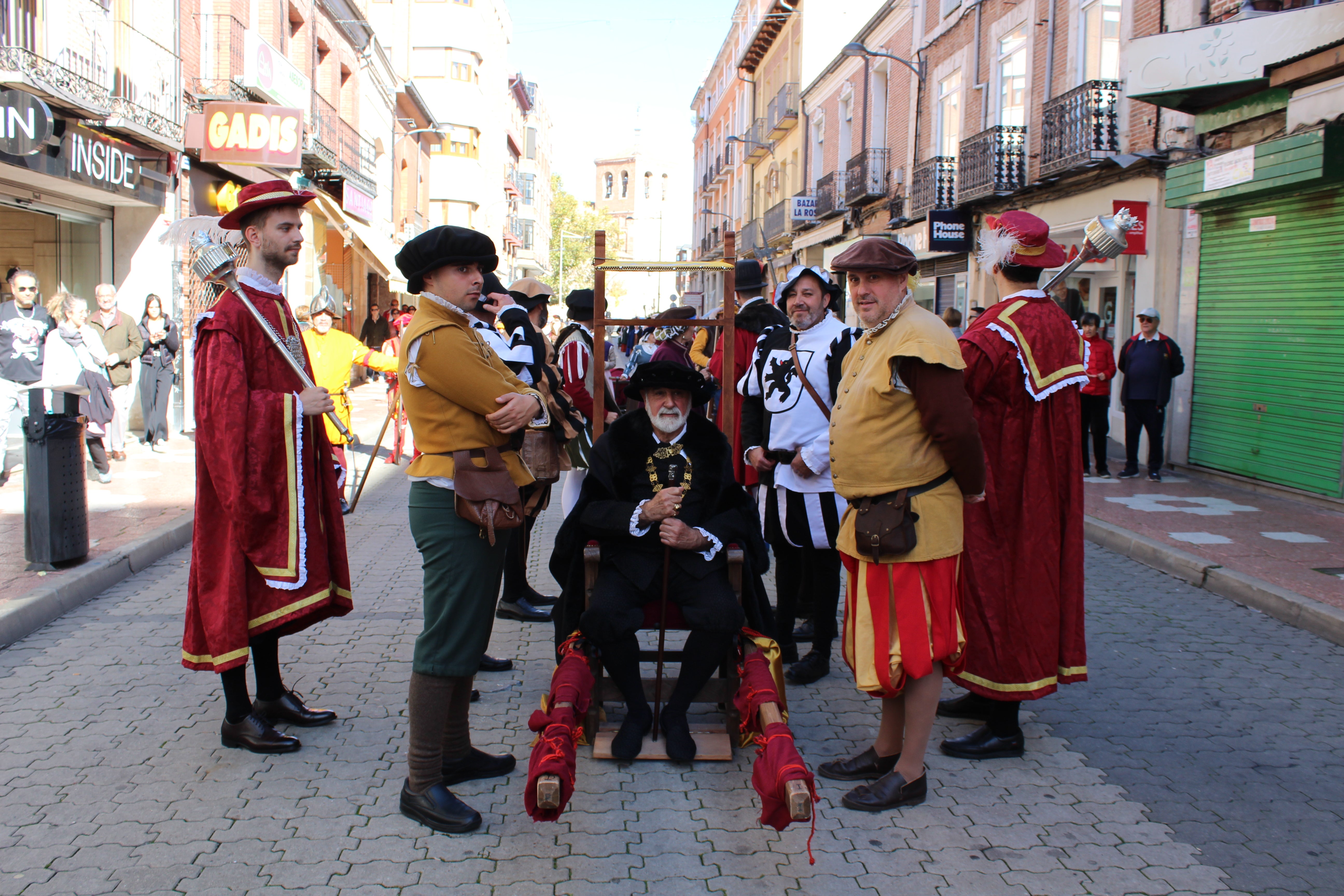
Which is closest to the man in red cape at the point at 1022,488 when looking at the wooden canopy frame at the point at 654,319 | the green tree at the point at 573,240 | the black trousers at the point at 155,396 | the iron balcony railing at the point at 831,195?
the wooden canopy frame at the point at 654,319

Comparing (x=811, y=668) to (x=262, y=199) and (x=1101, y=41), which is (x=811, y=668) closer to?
(x=262, y=199)

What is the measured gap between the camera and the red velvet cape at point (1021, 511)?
373cm

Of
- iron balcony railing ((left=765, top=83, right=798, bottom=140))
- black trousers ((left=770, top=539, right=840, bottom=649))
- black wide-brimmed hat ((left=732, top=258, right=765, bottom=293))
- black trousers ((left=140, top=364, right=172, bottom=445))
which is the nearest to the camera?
black trousers ((left=770, top=539, right=840, bottom=649))

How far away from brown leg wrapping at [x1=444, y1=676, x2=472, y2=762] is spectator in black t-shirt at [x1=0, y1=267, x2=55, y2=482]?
7446 mm

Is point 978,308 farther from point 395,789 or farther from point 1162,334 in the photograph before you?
point 395,789

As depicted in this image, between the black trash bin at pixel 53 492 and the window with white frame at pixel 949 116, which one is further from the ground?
the window with white frame at pixel 949 116

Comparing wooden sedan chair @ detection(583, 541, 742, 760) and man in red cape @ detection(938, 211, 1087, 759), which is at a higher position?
man in red cape @ detection(938, 211, 1087, 759)

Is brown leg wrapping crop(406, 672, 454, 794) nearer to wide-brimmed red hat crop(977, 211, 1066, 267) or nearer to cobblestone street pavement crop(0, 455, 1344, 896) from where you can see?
cobblestone street pavement crop(0, 455, 1344, 896)

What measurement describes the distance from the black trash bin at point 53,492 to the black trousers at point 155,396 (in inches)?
224

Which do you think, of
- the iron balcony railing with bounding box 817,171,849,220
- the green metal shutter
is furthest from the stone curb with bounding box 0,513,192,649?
the iron balcony railing with bounding box 817,171,849,220

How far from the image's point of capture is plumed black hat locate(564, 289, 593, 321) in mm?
6246

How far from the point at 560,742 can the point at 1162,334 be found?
419 inches

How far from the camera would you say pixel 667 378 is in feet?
13.1

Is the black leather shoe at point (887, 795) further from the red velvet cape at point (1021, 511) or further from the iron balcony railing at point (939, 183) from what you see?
the iron balcony railing at point (939, 183)
